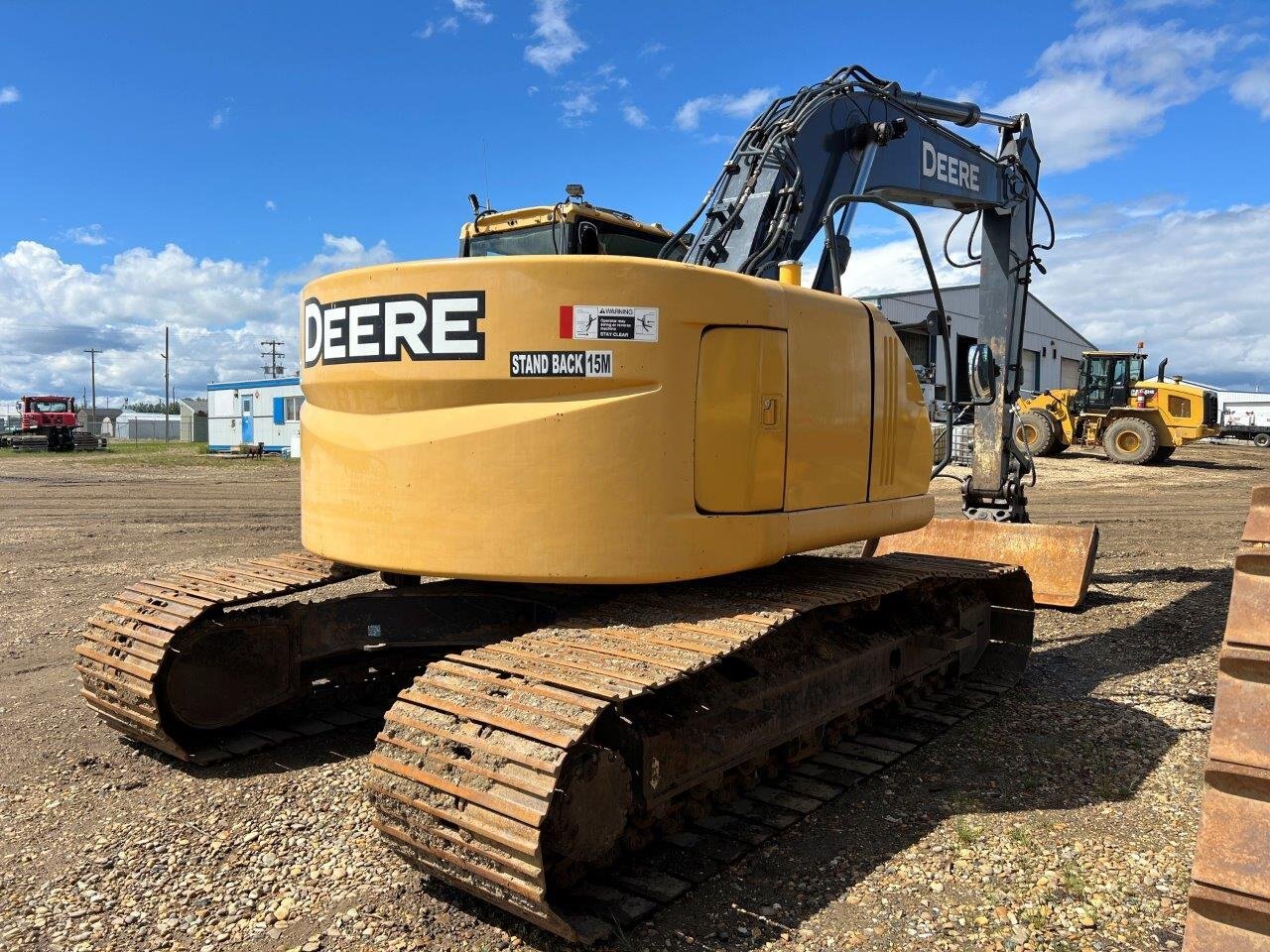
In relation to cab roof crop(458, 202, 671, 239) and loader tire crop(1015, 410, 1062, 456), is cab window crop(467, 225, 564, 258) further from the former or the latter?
loader tire crop(1015, 410, 1062, 456)

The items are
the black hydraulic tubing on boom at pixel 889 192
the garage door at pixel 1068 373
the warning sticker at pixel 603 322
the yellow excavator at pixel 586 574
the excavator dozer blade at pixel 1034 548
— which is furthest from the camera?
the garage door at pixel 1068 373

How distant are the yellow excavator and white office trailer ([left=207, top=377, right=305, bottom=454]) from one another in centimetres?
3216

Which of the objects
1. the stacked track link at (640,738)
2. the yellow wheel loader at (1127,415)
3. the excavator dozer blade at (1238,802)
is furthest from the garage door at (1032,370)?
the excavator dozer blade at (1238,802)

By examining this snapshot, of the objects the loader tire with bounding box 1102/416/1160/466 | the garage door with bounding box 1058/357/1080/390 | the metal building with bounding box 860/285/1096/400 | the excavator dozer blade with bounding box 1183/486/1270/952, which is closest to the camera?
the excavator dozer blade with bounding box 1183/486/1270/952

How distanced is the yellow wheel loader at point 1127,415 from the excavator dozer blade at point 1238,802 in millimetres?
26893

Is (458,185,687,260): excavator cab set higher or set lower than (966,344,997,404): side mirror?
higher

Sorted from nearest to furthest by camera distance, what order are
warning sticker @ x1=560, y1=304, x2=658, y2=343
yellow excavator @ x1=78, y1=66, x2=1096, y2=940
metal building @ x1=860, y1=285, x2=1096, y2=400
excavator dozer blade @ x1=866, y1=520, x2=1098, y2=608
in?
yellow excavator @ x1=78, y1=66, x2=1096, y2=940 < warning sticker @ x1=560, y1=304, x2=658, y2=343 < excavator dozer blade @ x1=866, y1=520, x2=1098, y2=608 < metal building @ x1=860, y1=285, x2=1096, y2=400

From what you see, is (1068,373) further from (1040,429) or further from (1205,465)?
(1040,429)

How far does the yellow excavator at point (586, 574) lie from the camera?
133 inches

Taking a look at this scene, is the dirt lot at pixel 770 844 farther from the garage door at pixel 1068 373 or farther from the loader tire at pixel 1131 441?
the garage door at pixel 1068 373

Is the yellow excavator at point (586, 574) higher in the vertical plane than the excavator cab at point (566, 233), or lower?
lower

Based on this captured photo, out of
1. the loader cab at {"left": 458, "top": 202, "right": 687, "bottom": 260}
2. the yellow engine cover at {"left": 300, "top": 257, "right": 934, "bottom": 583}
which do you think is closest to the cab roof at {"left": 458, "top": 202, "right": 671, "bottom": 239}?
the loader cab at {"left": 458, "top": 202, "right": 687, "bottom": 260}

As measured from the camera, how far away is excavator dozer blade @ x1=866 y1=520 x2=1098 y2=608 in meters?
8.39

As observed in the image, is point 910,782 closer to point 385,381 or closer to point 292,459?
point 385,381
